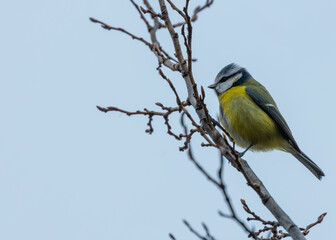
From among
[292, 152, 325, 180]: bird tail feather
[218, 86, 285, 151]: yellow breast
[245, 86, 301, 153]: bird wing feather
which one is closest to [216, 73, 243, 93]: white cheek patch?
[218, 86, 285, 151]: yellow breast

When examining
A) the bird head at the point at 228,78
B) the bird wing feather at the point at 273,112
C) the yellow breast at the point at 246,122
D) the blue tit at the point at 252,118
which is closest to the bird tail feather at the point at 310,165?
the blue tit at the point at 252,118

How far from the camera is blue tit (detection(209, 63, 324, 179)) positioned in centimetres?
588

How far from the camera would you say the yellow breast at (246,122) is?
586 cm

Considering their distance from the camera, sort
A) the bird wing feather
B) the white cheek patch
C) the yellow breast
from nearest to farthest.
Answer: the yellow breast < the bird wing feather < the white cheek patch

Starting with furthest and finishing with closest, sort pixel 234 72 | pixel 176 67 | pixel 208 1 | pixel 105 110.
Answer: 1. pixel 234 72
2. pixel 208 1
3. pixel 176 67
4. pixel 105 110

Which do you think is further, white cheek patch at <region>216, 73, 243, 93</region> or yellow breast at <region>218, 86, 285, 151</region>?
white cheek patch at <region>216, 73, 243, 93</region>

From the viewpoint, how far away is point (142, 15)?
4414mm

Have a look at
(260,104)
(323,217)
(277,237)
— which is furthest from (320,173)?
(277,237)

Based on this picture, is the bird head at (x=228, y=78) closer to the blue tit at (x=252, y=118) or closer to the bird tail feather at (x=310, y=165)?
the blue tit at (x=252, y=118)

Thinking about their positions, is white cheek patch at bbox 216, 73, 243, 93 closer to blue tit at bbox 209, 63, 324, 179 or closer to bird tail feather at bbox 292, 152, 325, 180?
blue tit at bbox 209, 63, 324, 179

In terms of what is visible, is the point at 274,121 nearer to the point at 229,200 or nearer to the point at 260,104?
the point at 260,104

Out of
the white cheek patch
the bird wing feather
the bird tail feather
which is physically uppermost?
the white cheek patch

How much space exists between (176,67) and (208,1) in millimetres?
844

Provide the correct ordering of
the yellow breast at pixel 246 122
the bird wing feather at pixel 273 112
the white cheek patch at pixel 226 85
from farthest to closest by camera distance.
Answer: the white cheek patch at pixel 226 85, the bird wing feather at pixel 273 112, the yellow breast at pixel 246 122
